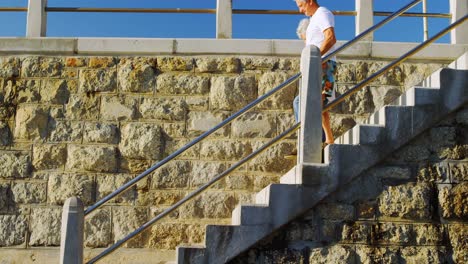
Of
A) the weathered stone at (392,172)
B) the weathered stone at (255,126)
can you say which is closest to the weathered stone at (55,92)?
the weathered stone at (255,126)

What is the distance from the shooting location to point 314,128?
5859 mm

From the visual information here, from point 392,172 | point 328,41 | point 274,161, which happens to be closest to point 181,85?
point 274,161

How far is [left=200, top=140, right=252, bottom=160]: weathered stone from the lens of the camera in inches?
300

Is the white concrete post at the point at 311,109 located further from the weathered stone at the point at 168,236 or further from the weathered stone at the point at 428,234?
the weathered stone at the point at 168,236

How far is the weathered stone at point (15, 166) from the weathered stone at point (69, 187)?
30cm

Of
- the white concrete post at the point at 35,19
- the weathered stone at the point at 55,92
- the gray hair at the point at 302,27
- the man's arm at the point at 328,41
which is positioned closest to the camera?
the man's arm at the point at 328,41

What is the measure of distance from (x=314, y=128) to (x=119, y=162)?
261cm

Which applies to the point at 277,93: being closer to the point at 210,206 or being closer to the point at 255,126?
the point at 255,126

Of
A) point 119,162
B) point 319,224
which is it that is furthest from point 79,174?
point 319,224

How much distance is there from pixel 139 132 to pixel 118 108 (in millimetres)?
362

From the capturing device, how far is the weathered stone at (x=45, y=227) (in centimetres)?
738

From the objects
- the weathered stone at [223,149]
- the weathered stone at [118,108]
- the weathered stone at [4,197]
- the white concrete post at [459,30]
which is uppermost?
the white concrete post at [459,30]

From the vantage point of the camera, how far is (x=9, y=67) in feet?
25.9

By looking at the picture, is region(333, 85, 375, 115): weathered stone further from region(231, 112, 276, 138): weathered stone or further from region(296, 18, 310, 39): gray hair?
region(296, 18, 310, 39): gray hair
